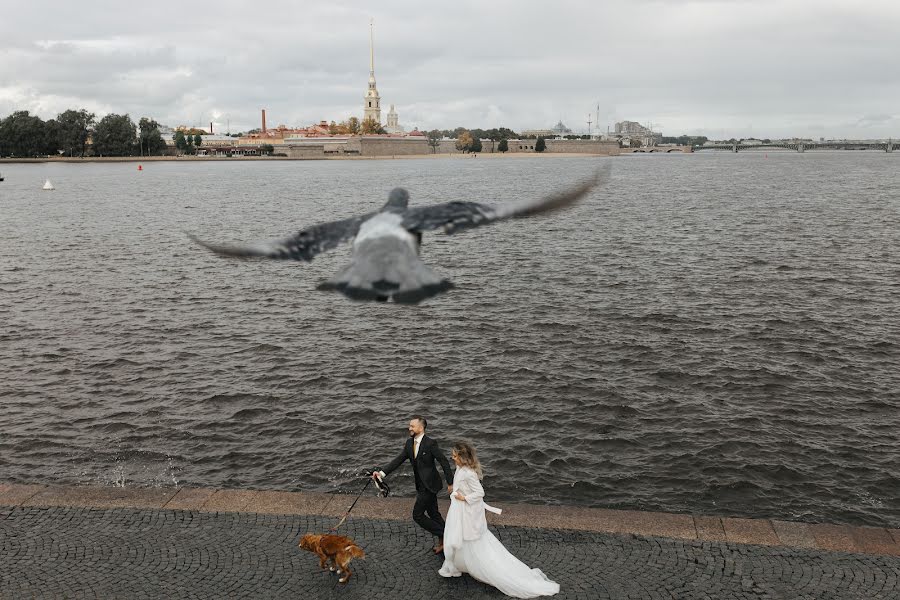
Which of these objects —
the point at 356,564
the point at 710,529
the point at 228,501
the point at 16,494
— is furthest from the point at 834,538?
the point at 16,494

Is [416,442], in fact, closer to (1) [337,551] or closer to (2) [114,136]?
(1) [337,551]

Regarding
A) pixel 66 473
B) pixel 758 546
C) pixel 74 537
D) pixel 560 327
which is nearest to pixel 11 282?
pixel 66 473

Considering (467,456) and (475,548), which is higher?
(467,456)

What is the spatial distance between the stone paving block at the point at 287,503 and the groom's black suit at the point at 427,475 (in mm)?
1742

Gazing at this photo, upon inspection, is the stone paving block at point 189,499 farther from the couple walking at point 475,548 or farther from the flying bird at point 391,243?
the flying bird at point 391,243

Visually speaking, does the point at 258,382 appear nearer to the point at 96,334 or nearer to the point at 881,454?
the point at 96,334

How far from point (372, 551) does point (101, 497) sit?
493 centimetres

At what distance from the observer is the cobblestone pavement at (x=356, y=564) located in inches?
378

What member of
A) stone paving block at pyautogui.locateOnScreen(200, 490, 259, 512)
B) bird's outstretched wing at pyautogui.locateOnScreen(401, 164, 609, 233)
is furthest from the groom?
bird's outstretched wing at pyautogui.locateOnScreen(401, 164, 609, 233)

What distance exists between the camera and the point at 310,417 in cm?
1864

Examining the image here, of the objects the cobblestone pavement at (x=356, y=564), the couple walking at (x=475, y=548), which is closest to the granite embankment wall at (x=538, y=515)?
the cobblestone pavement at (x=356, y=564)

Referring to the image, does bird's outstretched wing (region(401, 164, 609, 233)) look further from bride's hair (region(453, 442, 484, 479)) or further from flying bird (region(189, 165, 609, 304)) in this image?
bride's hair (region(453, 442, 484, 479))

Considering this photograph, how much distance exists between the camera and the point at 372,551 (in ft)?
34.9

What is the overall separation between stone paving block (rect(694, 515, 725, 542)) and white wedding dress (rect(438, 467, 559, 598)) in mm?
2885
